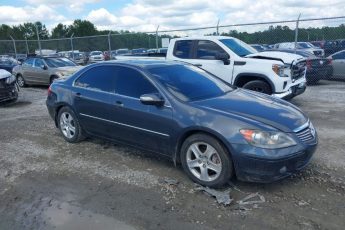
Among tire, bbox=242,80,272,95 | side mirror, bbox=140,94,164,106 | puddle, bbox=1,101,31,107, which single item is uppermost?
side mirror, bbox=140,94,164,106

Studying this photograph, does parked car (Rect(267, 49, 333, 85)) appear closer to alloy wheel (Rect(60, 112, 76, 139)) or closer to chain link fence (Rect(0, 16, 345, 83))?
chain link fence (Rect(0, 16, 345, 83))

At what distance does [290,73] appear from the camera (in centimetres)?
865

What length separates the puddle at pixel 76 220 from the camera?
3.75m

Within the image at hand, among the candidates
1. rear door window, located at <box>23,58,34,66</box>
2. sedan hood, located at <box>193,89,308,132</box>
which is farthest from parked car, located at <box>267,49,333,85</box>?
rear door window, located at <box>23,58,34,66</box>

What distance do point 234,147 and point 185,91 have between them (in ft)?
3.96

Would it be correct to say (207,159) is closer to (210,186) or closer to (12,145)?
(210,186)

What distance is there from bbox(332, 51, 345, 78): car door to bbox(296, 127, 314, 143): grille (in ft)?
33.6

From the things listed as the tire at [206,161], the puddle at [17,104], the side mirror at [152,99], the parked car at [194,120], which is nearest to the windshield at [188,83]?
the parked car at [194,120]

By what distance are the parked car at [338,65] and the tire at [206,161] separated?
1101cm

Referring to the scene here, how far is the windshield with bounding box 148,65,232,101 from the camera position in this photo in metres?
4.95

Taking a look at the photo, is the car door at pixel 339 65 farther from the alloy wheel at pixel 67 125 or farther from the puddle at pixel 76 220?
the puddle at pixel 76 220

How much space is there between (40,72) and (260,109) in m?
12.2

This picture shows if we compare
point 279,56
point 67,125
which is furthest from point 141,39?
point 67,125

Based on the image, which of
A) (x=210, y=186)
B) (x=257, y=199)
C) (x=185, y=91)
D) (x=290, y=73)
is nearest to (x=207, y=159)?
(x=210, y=186)
